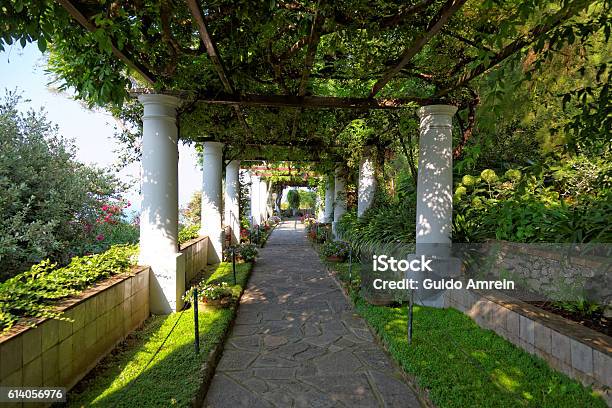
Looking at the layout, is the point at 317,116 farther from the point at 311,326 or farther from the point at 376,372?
the point at 376,372

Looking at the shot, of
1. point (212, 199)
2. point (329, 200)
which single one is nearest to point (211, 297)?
point (212, 199)

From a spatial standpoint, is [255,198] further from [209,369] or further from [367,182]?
[209,369]

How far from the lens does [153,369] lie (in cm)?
310

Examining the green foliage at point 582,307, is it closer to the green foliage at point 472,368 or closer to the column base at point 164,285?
the green foliage at point 472,368

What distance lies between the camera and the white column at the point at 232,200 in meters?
11.3

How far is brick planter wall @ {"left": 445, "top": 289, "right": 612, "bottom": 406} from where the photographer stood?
101 inches

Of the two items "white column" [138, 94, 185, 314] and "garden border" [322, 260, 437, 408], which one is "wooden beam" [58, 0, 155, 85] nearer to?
"white column" [138, 94, 185, 314]

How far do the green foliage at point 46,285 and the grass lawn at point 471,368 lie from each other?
113 inches

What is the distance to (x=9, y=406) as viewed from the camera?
6.73 feet

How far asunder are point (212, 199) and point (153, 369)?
19.4 feet

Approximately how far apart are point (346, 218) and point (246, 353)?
25.4 feet

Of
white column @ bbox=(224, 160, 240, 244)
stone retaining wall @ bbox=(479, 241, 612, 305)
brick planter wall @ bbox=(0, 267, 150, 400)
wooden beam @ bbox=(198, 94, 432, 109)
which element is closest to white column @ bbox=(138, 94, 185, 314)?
brick planter wall @ bbox=(0, 267, 150, 400)

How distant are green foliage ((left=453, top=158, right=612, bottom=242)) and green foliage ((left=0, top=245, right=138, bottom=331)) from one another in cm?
410

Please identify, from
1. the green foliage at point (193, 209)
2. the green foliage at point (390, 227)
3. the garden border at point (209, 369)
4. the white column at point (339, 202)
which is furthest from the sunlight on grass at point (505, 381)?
the green foliage at point (193, 209)
